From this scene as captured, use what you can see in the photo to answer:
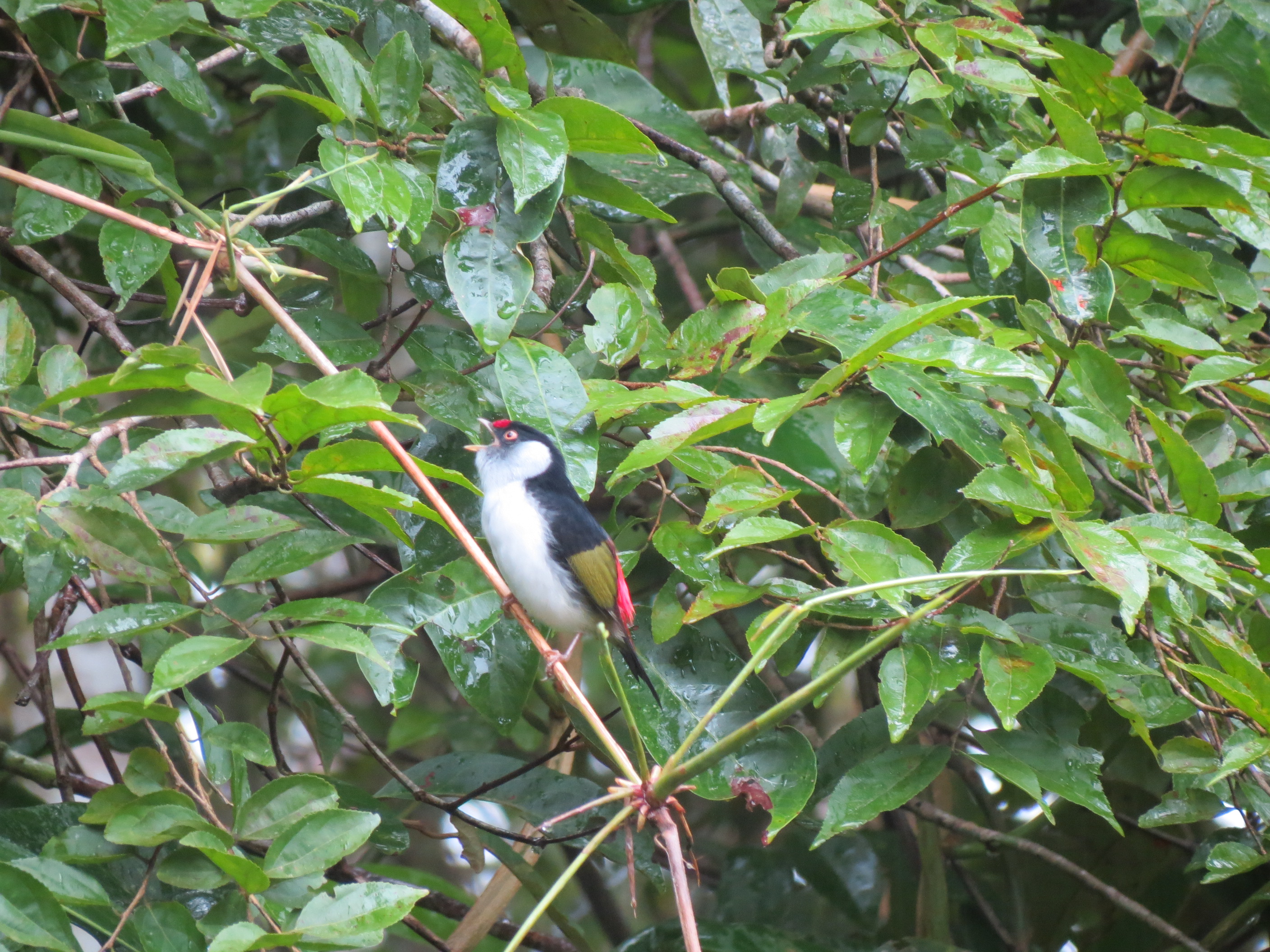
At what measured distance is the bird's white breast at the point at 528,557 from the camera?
268 cm

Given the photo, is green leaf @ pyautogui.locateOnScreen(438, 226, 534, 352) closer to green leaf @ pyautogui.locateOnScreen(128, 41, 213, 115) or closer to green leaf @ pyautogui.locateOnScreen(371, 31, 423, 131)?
green leaf @ pyautogui.locateOnScreen(371, 31, 423, 131)

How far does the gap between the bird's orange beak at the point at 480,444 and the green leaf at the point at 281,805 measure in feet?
2.96

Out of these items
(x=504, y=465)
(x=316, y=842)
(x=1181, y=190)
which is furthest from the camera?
(x=504, y=465)

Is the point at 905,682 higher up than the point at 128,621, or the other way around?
the point at 128,621

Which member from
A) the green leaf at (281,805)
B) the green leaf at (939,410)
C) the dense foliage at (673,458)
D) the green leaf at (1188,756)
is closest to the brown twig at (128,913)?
the dense foliage at (673,458)

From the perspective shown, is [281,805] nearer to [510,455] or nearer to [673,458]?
[673,458]

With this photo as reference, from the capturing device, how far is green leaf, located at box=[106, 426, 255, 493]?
1485 millimetres

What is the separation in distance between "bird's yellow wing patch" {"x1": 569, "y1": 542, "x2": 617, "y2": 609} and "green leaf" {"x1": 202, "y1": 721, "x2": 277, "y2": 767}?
0.93 meters

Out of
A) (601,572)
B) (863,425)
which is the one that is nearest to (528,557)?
(601,572)

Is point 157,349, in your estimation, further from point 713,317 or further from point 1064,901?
point 1064,901

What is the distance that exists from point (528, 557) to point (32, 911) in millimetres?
1294

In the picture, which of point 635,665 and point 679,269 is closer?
point 635,665

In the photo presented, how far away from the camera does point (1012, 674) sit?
1.95 meters

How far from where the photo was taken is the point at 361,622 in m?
1.70
